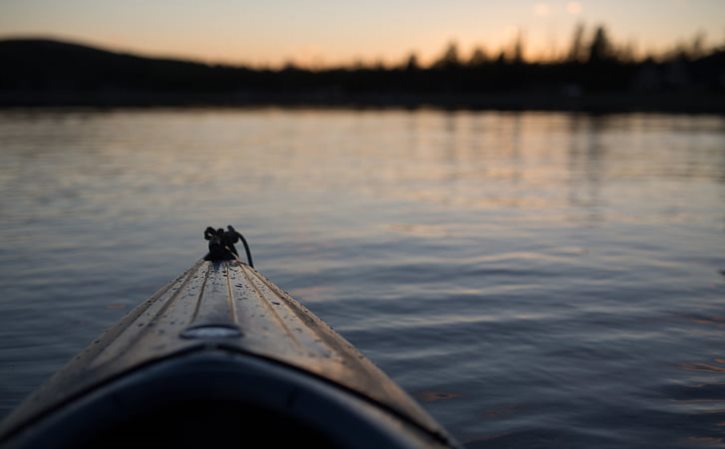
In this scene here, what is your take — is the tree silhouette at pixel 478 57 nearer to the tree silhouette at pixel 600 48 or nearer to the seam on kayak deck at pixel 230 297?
the tree silhouette at pixel 600 48

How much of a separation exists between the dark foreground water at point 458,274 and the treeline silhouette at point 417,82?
100946 millimetres

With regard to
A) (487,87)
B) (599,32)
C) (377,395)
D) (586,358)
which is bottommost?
(586,358)

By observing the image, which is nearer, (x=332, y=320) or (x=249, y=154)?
(x=332, y=320)

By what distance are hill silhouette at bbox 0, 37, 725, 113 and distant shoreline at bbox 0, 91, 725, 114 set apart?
0.26 m

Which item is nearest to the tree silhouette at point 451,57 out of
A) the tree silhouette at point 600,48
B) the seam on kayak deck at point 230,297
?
the tree silhouette at point 600,48

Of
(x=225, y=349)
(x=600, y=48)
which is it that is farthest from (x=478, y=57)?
(x=225, y=349)

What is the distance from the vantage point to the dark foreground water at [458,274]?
16.6 ft

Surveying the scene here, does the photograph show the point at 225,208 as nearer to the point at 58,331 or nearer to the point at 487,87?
the point at 58,331

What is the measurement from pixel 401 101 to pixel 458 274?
518 ft

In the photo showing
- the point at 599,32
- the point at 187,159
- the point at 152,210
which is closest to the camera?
the point at 152,210

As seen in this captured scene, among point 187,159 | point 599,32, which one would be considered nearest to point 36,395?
point 187,159

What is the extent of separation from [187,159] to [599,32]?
14096 centimetres

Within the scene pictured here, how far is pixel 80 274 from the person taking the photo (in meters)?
8.92

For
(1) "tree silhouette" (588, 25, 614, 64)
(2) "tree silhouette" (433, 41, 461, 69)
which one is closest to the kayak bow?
(1) "tree silhouette" (588, 25, 614, 64)
